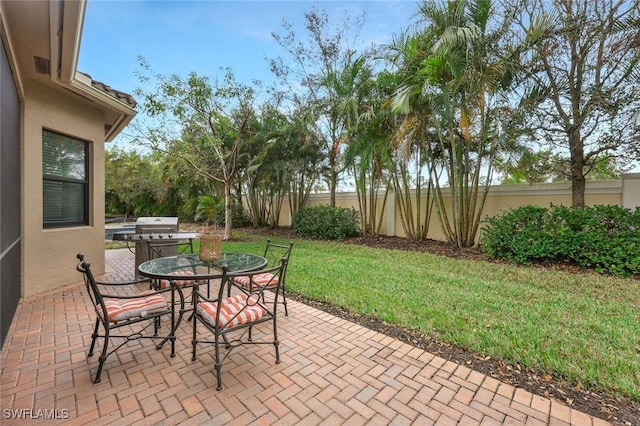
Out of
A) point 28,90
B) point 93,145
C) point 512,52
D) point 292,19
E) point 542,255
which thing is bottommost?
point 542,255

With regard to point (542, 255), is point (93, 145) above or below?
above

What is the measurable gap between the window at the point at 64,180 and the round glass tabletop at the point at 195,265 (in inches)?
106

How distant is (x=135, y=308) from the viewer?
2447 mm

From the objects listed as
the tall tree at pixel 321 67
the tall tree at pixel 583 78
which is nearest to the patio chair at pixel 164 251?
the tall tree at pixel 321 67

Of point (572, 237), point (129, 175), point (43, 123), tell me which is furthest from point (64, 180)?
point (129, 175)

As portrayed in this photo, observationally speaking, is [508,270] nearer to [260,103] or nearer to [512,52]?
[512,52]

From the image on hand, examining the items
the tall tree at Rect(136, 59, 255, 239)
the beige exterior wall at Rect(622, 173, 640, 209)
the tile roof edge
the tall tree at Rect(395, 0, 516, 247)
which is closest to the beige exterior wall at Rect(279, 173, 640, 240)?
the beige exterior wall at Rect(622, 173, 640, 209)

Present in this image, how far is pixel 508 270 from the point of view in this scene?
538cm

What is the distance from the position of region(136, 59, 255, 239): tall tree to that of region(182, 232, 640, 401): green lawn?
5.45 m

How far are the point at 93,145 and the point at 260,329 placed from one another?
15.0 feet

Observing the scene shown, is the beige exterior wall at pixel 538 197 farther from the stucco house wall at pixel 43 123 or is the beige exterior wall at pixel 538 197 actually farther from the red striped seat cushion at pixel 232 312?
the stucco house wall at pixel 43 123

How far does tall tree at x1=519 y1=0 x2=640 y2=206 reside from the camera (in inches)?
198

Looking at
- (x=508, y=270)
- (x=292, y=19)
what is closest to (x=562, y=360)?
(x=508, y=270)

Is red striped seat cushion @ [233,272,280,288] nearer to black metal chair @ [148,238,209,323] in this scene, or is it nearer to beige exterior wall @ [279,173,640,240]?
black metal chair @ [148,238,209,323]
